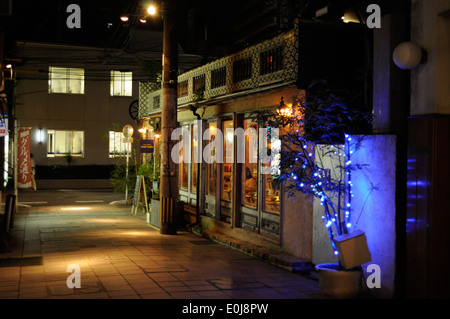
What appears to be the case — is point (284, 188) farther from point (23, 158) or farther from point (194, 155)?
point (23, 158)

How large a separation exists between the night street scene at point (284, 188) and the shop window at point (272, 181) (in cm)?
4

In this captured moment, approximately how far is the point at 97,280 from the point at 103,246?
12.1 ft

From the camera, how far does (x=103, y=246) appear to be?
13.0 meters

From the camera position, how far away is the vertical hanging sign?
21516 millimetres

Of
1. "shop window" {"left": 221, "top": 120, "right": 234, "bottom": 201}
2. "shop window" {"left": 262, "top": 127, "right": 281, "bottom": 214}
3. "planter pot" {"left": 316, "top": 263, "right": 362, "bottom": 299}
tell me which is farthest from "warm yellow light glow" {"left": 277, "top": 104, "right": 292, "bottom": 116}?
"shop window" {"left": 221, "top": 120, "right": 234, "bottom": 201}

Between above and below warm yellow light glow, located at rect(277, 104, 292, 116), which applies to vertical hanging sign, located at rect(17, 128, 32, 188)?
below

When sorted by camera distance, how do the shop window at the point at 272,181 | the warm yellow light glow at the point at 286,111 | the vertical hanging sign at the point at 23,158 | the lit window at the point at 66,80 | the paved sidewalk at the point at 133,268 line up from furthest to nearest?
the lit window at the point at 66,80
the vertical hanging sign at the point at 23,158
the shop window at the point at 272,181
the warm yellow light glow at the point at 286,111
the paved sidewalk at the point at 133,268

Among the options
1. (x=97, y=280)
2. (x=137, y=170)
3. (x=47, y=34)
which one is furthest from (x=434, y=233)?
(x=47, y=34)

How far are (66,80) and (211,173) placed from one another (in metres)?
21.7

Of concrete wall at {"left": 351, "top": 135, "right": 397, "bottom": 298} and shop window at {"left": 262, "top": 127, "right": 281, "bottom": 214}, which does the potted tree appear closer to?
concrete wall at {"left": 351, "top": 135, "right": 397, "bottom": 298}

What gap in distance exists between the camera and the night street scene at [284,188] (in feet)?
26.2

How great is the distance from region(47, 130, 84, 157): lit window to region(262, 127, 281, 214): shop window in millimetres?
24803

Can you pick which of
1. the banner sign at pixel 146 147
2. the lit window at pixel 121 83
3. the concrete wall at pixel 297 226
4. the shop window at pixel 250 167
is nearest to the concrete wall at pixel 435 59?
the concrete wall at pixel 297 226

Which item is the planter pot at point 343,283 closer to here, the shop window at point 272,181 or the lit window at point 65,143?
the shop window at point 272,181
